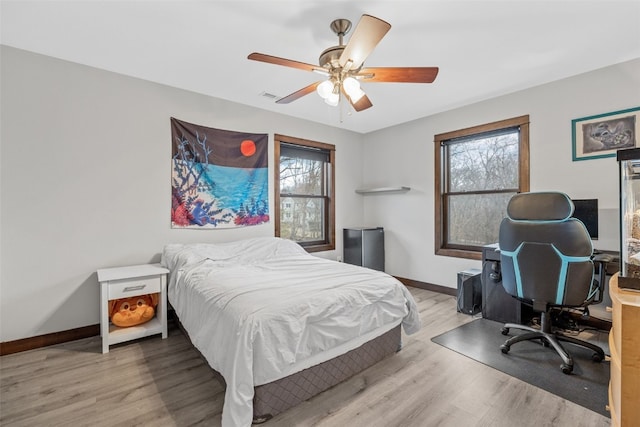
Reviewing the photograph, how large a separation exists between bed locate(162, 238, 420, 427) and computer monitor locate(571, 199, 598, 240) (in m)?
1.85

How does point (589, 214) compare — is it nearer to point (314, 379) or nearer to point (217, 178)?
point (314, 379)

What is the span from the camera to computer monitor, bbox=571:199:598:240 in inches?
103

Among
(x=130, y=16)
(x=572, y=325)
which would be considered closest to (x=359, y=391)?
(x=572, y=325)

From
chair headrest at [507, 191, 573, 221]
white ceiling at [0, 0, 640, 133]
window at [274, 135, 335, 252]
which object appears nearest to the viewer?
white ceiling at [0, 0, 640, 133]

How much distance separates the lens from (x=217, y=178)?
3393 mm

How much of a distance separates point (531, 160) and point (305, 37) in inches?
109

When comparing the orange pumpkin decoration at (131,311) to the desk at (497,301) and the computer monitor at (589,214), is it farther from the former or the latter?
the computer monitor at (589,214)

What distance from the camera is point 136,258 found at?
2906 mm

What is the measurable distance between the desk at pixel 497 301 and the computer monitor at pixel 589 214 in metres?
0.65

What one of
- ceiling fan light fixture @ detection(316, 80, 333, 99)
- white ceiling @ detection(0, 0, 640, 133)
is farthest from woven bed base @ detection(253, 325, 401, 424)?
white ceiling @ detection(0, 0, 640, 133)

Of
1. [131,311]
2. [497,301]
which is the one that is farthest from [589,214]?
[131,311]

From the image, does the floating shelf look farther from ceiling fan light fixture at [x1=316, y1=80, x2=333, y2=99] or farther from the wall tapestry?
ceiling fan light fixture at [x1=316, y1=80, x2=333, y2=99]

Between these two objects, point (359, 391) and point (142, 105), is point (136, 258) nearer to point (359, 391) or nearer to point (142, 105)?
point (142, 105)

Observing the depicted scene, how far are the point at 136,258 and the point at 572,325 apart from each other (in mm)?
4398
